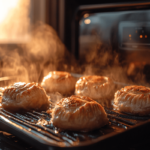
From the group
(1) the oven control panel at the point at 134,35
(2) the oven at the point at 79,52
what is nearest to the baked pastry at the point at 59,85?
(2) the oven at the point at 79,52

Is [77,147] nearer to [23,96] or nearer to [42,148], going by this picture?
[42,148]

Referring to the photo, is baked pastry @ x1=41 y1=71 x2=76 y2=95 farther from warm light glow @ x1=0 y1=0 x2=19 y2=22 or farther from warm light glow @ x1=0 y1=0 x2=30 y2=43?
warm light glow @ x1=0 y1=0 x2=19 y2=22

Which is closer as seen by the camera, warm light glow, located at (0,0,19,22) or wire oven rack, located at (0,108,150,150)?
wire oven rack, located at (0,108,150,150)

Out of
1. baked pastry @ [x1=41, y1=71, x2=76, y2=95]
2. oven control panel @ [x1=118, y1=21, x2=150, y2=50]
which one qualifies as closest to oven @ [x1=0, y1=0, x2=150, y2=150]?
oven control panel @ [x1=118, y1=21, x2=150, y2=50]

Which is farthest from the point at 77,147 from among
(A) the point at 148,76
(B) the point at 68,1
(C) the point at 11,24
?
(C) the point at 11,24

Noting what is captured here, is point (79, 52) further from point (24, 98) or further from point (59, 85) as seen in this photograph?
point (24, 98)

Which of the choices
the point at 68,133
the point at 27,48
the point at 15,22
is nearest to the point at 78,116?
the point at 68,133
